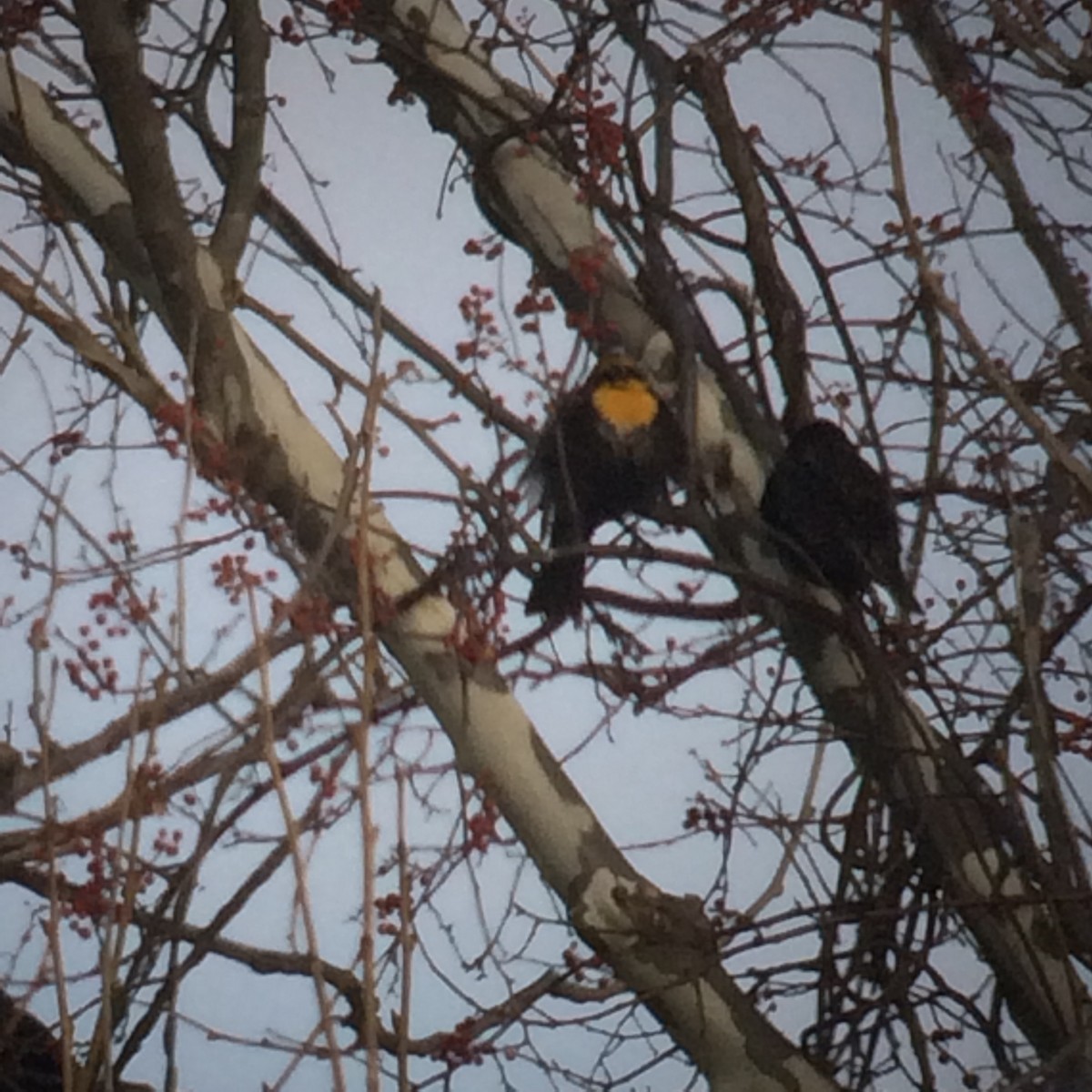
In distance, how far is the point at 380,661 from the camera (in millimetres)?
1118

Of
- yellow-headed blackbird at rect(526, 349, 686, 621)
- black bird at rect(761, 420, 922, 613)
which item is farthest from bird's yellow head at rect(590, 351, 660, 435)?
black bird at rect(761, 420, 922, 613)

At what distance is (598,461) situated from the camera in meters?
1.27

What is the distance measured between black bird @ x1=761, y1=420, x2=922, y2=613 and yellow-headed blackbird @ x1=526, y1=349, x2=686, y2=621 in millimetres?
97

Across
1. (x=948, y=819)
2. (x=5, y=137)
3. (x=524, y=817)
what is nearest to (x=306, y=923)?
(x=524, y=817)

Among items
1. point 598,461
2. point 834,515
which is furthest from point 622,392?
point 834,515

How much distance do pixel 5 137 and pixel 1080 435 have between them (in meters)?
0.91

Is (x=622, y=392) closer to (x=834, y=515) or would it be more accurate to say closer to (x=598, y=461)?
(x=598, y=461)

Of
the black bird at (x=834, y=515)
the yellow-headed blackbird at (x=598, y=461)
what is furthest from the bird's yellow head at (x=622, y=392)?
the black bird at (x=834, y=515)

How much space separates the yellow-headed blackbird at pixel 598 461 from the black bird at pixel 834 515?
0.32 feet

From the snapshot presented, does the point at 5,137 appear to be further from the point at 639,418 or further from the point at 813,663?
the point at 813,663

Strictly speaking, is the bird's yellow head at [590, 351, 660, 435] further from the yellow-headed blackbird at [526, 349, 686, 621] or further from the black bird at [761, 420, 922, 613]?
the black bird at [761, 420, 922, 613]

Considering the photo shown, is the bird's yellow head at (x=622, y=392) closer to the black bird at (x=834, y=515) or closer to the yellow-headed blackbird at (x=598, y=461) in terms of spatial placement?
the yellow-headed blackbird at (x=598, y=461)

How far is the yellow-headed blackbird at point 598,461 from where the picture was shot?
1209 millimetres

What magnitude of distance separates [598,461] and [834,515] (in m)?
0.22
